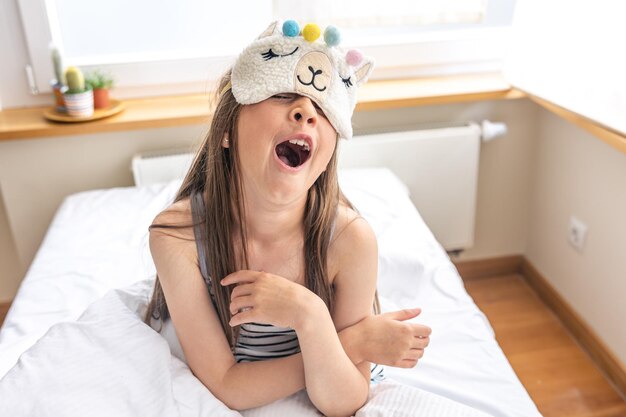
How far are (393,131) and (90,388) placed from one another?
1.34 m

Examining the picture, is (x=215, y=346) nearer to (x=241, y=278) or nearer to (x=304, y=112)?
(x=241, y=278)

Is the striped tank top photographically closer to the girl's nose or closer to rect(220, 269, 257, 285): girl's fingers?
rect(220, 269, 257, 285): girl's fingers

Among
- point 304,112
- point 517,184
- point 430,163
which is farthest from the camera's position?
point 517,184

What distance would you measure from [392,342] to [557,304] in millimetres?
1252

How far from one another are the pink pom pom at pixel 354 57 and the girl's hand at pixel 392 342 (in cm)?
43

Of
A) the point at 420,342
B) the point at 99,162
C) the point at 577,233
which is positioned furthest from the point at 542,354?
the point at 99,162

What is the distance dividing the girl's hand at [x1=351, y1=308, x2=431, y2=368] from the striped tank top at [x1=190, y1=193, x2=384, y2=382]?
13 cm

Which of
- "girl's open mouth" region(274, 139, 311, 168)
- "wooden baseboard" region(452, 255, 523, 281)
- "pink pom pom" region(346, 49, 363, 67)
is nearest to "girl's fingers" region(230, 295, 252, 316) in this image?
"girl's open mouth" region(274, 139, 311, 168)

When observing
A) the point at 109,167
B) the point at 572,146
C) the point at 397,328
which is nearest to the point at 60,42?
the point at 109,167

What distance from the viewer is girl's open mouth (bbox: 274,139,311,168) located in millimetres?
995

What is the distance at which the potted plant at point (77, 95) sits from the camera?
1798 millimetres

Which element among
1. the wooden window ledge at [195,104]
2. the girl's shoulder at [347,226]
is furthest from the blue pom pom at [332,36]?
the wooden window ledge at [195,104]

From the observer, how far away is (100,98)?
74.7 inches

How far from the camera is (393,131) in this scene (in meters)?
2.05
